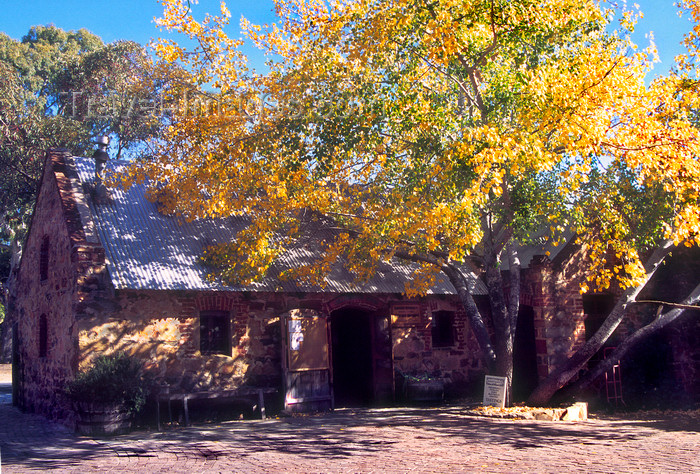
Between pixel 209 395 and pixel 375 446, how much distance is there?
196 inches

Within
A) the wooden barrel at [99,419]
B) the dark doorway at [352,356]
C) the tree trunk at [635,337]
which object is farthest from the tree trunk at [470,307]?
the wooden barrel at [99,419]

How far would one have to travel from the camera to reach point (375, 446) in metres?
9.49

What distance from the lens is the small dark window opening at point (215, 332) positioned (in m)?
14.2

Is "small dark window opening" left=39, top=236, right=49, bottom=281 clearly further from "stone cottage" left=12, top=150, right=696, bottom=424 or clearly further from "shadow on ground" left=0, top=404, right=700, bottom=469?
"shadow on ground" left=0, top=404, right=700, bottom=469

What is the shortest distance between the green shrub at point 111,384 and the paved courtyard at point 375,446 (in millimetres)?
703

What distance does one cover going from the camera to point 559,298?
600 inches

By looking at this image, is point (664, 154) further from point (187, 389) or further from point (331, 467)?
point (187, 389)

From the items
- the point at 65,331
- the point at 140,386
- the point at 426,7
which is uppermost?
the point at 426,7

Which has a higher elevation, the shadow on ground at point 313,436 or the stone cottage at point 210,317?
the stone cottage at point 210,317

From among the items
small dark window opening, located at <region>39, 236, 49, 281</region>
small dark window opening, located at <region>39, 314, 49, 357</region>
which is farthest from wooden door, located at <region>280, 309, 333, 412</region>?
small dark window opening, located at <region>39, 236, 49, 281</region>

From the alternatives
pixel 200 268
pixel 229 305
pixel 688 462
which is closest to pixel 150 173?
pixel 200 268

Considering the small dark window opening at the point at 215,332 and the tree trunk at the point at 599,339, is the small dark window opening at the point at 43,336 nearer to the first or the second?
the small dark window opening at the point at 215,332

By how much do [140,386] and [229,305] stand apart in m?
2.76

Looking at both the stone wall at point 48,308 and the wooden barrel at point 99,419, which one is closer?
the wooden barrel at point 99,419
